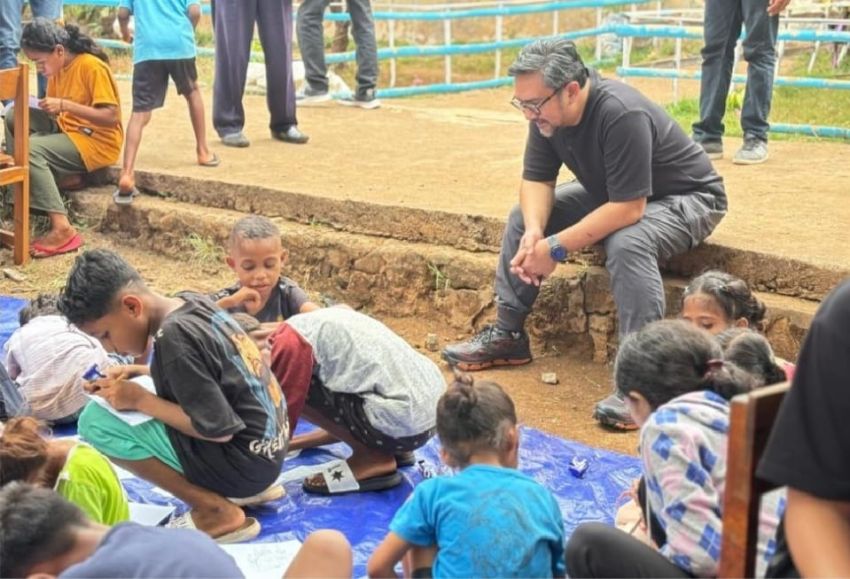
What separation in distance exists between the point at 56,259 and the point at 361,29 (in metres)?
3.16

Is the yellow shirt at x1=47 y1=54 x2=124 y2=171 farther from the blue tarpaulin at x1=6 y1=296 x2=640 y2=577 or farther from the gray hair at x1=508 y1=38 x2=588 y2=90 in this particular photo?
the blue tarpaulin at x1=6 y1=296 x2=640 y2=577

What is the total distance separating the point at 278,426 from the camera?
3.74 m

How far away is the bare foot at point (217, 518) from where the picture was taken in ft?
12.3

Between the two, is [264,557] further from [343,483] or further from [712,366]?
[712,366]

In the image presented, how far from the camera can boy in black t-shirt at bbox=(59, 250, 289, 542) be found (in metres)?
3.50

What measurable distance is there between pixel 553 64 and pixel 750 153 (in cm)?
250

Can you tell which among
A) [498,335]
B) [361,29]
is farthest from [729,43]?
[361,29]

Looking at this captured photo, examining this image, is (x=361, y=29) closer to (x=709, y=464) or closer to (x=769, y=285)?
(x=769, y=285)

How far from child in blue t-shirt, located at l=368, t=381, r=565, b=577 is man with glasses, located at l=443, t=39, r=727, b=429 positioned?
175cm

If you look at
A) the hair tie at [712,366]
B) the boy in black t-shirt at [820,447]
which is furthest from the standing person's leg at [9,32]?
the boy in black t-shirt at [820,447]

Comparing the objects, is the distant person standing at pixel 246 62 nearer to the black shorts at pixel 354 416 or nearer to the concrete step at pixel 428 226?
the concrete step at pixel 428 226

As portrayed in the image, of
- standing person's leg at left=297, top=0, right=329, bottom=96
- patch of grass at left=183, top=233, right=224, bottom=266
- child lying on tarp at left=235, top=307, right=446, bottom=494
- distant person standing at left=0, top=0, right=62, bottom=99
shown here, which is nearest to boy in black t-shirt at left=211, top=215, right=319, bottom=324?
child lying on tarp at left=235, top=307, right=446, bottom=494

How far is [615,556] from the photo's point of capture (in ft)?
8.80

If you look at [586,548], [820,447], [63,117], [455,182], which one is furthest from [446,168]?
[820,447]
